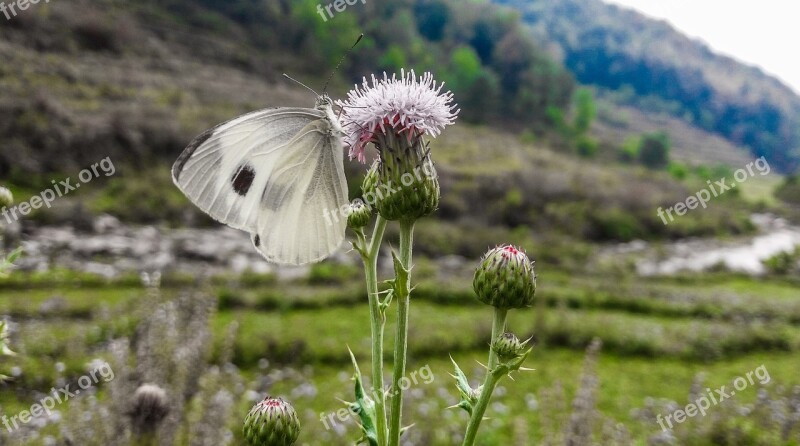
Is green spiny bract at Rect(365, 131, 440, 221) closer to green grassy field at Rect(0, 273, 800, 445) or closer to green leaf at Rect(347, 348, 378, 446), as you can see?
green leaf at Rect(347, 348, 378, 446)

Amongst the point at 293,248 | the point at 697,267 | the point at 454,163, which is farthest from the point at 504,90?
the point at 293,248

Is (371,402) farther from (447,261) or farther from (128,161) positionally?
(128,161)

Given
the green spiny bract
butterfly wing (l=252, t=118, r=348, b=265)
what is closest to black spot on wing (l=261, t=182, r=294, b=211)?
butterfly wing (l=252, t=118, r=348, b=265)

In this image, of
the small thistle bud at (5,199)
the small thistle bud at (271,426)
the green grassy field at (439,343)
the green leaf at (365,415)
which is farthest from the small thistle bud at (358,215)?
the green grassy field at (439,343)

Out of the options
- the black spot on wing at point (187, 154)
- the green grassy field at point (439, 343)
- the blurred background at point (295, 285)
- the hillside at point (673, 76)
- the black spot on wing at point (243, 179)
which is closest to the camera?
the black spot on wing at point (187, 154)

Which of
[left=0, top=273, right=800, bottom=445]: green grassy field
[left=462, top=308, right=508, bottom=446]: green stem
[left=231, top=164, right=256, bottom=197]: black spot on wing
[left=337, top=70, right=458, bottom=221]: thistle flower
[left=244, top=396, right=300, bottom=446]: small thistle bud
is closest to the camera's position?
[left=462, top=308, right=508, bottom=446]: green stem

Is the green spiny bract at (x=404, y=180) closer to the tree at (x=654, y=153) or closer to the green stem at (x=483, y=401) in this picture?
the green stem at (x=483, y=401)
